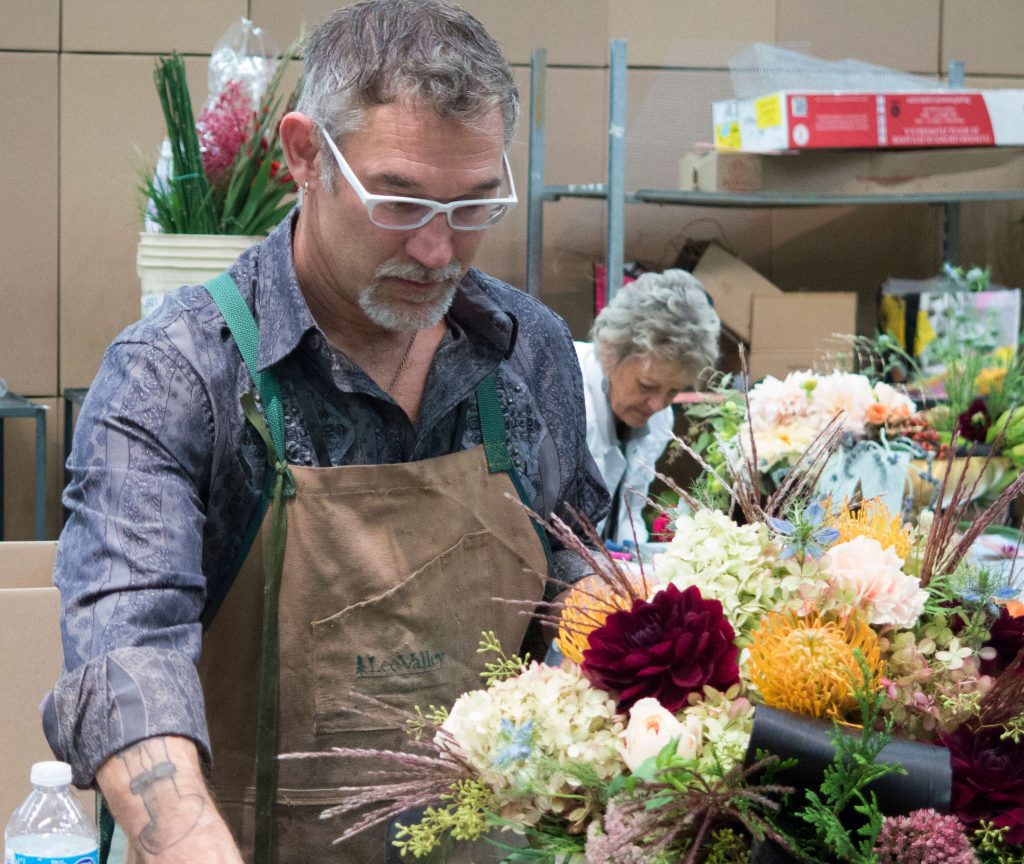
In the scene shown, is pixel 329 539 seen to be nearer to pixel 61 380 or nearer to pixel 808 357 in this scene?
pixel 808 357

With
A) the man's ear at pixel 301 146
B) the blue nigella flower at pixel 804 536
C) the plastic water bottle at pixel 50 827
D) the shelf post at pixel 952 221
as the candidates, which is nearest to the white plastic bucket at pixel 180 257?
the man's ear at pixel 301 146

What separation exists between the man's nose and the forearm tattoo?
1.76 feet

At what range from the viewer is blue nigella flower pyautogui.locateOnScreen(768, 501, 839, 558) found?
1035 millimetres

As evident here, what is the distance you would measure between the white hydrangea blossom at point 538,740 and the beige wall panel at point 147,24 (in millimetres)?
4140

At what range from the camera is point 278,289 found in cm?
147

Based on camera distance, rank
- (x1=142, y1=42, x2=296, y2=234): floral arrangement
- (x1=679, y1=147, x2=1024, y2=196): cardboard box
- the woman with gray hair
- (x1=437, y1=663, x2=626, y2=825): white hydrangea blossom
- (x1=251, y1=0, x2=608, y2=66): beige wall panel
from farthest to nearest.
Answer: (x1=251, y1=0, x2=608, y2=66): beige wall panel < (x1=679, y1=147, x2=1024, y2=196): cardboard box < the woman with gray hair < (x1=142, y1=42, x2=296, y2=234): floral arrangement < (x1=437, y1=663, x2=626, y2=825): white hydrangea blossom

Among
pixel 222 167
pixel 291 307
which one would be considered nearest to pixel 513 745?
pixel 291 307

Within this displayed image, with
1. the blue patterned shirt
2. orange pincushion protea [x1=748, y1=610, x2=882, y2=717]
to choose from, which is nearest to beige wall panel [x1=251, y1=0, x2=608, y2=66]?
the blue patterned shirt

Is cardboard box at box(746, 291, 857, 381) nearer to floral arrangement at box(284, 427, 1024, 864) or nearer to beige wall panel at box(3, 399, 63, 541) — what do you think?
beige wall panel at box(3, 399, 63, 541)

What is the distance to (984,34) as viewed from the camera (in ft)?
17.1

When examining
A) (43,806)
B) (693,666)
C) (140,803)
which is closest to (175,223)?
(43,806)

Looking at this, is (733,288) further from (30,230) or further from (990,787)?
(990,787)

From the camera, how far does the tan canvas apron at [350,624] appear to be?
4.79ft

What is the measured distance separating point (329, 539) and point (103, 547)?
286 millimetres
